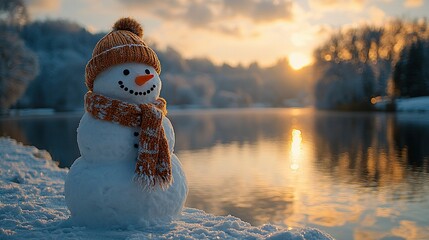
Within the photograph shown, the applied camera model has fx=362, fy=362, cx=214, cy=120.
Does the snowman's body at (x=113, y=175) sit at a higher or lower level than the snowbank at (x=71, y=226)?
higher

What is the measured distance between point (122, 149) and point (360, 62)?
54.7 metres

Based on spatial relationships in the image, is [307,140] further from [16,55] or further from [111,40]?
[16,55]

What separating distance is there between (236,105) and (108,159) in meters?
91.2

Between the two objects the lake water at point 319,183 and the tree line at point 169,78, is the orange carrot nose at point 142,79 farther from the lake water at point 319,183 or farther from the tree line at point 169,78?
the tree line at point 169,78

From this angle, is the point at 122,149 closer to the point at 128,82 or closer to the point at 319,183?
the point at 128,82

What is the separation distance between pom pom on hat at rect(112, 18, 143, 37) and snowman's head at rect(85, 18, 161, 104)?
0.80ft

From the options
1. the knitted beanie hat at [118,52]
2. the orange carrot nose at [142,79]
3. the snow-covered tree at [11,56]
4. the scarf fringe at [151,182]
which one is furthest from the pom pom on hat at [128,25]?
the snow-covered tree at [11,56]

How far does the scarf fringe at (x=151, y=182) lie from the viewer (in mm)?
4039

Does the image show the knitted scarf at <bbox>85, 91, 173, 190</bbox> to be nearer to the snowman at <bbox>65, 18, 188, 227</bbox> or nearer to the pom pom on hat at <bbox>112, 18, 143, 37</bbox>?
the snowman at <bbox>65, 18, 188, 227</bbox>

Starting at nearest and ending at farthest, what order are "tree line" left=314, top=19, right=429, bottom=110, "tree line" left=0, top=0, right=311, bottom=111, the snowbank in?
the snowbank < "tree line" left=314, top=19, right=429, bottom=110 < "tree line" left=0, top=0, right=311, bottom=111

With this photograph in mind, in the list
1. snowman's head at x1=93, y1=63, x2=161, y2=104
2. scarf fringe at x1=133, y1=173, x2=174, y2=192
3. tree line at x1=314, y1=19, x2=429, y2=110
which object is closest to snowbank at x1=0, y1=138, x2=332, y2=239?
scarf fringe at x1=133, y1=173, x2=174, y2=192

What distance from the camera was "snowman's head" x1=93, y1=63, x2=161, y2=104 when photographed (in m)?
4.24

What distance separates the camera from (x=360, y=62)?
53.2 meters

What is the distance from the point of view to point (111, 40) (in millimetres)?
4289
